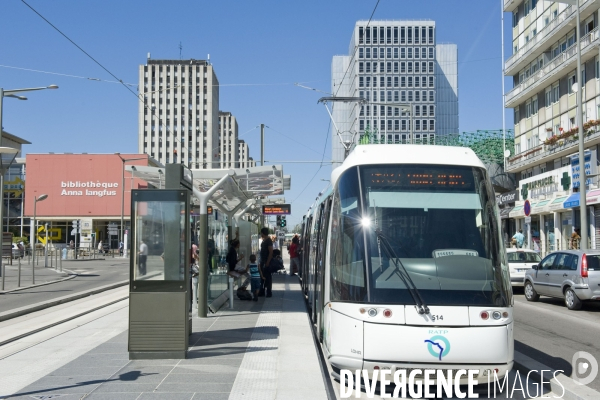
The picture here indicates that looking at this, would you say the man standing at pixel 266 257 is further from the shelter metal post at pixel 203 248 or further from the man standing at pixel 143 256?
the man standing at pixel 143 256

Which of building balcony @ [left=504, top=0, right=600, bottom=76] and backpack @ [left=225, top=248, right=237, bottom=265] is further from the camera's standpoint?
building balcony @ [left=504, top=0, right=600, bottom=76]

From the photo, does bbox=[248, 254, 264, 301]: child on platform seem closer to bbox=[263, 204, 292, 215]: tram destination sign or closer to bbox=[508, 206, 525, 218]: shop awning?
bbox=[263, 204, 292, 215]: tram destination sign

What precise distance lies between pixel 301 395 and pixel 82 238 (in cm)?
6925

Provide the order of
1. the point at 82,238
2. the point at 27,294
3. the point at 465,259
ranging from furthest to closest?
the point at 82,238, the point at 27,294, the point at 465,259

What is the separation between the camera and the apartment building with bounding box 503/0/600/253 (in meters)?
36.2

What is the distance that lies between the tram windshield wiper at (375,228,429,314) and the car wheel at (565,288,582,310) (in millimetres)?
10996

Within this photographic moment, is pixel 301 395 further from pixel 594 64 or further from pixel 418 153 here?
pixel 594 64

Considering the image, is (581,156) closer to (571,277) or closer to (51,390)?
(571,277)

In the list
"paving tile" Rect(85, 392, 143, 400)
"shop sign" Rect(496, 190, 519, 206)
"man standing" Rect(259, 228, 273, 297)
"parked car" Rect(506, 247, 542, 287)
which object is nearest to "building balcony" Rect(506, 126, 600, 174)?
"shop sign" Rect(496, 190, 519, 206)

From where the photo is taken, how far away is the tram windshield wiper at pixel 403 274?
719 cm

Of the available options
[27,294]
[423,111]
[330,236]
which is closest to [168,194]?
[330,236]

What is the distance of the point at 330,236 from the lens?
29.1 ft

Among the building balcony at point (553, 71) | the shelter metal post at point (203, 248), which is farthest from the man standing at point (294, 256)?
the building balcony at point (553, 71)

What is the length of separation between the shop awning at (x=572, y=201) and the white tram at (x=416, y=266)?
3020 centimetres
